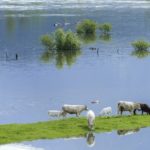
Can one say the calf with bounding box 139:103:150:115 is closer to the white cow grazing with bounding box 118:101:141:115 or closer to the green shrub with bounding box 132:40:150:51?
the white cow grazing with bounding box 118:101:141:115

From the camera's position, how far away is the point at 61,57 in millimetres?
97000

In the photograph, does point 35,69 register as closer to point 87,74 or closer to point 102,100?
point 87,74

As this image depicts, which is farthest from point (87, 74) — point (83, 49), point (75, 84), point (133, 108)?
point (133, 108)

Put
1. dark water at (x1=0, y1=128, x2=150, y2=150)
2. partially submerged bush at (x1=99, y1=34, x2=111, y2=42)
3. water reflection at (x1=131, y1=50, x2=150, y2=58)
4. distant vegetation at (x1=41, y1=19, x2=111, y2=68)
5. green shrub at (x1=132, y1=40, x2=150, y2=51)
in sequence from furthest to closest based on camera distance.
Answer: partially submerged bush at (x1=99, y1=34, x2=111, y2=42)
green shrub at (x1=132, y1=40, x2=150, y2=51)
water reflection at (x1=131, y1=50, x2=150, y2=58)
distant vegetation at (x1=41, y1=19, x2=111, y2=68)
dark water at (x1=0, y1=128, x2=150, y2=150)

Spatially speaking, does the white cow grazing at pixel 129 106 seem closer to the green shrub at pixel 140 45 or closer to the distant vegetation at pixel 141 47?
the distant vegetation at pixel 141 47

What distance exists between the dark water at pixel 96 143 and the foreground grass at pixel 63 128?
774 millimetres

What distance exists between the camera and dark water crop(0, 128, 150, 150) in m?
37.6

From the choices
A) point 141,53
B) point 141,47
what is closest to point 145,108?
point 141,53

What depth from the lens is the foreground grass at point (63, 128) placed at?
39594 mm

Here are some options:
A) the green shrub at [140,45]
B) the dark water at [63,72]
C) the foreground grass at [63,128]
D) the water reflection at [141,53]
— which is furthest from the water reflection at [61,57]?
the foreground grass at [63,128]

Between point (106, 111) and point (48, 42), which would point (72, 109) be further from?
point (48, 42)

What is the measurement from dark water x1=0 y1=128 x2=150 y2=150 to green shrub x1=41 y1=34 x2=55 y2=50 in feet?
203

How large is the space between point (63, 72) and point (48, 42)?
21.2m

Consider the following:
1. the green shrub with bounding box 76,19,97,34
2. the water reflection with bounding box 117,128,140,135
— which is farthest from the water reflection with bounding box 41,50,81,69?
the water reflection with bounding box 117,128,140,135
